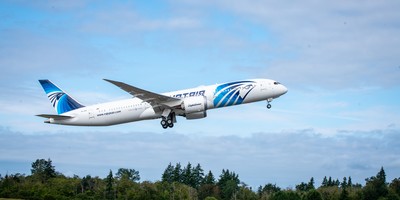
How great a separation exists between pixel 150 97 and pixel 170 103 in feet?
7.13

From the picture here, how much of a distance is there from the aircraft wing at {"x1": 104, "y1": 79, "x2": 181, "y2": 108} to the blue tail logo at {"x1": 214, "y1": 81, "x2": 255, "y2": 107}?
4084 mm

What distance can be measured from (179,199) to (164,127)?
75339 mm

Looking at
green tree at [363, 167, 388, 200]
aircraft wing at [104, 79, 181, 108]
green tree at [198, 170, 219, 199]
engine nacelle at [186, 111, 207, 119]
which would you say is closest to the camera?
aircraft wing at [104, 79, 181, 108]

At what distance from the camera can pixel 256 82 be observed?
66000 millimetres

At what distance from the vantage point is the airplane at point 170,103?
6506cm

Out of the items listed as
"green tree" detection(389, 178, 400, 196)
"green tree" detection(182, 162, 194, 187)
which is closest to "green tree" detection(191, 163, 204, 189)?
"green tree" detection(182, 162, 194, 187)

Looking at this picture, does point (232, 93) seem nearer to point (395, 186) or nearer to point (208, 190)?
point (395, 186)

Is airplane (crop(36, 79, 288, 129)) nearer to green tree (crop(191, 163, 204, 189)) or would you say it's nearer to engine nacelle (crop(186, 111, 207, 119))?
engine nacelle (crop(186, 111, 207, 119))

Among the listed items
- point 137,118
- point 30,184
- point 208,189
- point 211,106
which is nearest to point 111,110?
point 137,118

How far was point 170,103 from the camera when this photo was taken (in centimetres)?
6619

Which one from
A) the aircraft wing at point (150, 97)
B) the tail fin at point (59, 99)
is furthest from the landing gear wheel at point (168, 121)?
the tail fin at point (59, 99)

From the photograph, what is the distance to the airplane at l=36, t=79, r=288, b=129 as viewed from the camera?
65062 millimetres

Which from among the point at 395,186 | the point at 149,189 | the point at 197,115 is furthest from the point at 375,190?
the point at 197,115

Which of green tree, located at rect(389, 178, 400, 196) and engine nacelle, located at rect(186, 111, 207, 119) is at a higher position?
engine nacelle, located at rect(186, 111, 207, 119)
